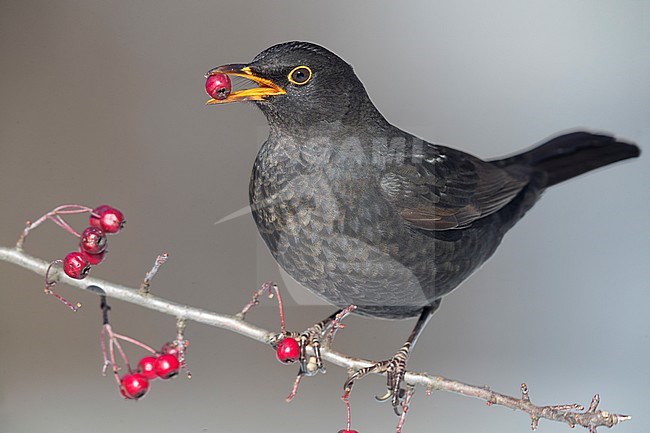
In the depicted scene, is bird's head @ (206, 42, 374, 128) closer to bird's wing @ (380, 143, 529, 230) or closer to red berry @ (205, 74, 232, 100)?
red berry @ (205, 74, 232, 100)

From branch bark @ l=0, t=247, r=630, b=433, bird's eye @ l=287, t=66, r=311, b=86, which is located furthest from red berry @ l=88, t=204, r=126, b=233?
bird's eye @ l=287, t=66, r=311, b=86

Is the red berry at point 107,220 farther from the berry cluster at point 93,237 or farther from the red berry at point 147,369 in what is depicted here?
the red berry at point 147,369

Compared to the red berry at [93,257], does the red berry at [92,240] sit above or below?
above

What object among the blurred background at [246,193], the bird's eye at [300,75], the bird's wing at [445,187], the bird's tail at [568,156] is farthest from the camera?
the bird's tail at [568,156]

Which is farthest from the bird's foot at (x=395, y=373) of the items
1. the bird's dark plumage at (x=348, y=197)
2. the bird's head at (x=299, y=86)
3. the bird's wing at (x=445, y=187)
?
the bird's head at (x=299, y=86)

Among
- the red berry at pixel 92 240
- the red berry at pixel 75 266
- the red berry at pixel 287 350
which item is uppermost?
the red berry at pixel 92 240

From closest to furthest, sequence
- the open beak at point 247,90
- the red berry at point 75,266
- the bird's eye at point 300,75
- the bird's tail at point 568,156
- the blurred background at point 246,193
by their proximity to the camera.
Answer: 1. the red berry at point 75,266
2. the open beak at point 247,90
3. the bird's eye at point 300,75
4. the blurred background at point 246,193
5. the bird's tail at point 568,156

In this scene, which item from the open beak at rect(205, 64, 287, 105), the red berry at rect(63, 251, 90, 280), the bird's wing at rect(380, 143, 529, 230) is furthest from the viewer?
the bird's wing at rect(380, 143, 529, 230)
